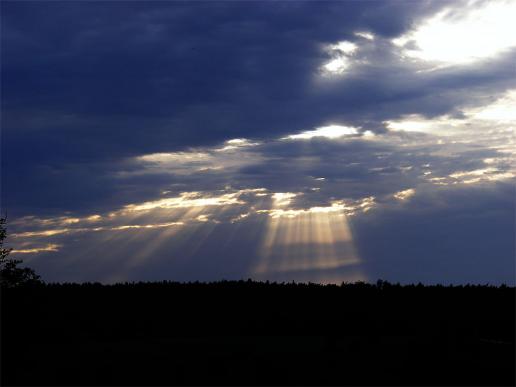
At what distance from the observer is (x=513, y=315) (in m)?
44.7

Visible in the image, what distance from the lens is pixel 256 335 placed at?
133 ft

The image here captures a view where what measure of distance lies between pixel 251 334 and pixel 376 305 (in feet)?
31.0

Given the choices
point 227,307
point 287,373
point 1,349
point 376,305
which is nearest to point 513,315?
point 376,305

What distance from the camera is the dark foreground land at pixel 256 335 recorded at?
1075 inches

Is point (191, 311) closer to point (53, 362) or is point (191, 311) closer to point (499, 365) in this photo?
point (53, 362)

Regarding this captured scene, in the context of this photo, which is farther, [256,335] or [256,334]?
[256,334]

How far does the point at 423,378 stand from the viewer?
89.0 feet

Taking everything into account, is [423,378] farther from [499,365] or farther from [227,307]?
[227,307]

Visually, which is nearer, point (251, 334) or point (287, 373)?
point (287, 373)

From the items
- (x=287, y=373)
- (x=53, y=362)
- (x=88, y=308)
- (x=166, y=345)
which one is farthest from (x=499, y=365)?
(x=88, y=308)

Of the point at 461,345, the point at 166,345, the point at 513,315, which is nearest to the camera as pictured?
the point at 461,345

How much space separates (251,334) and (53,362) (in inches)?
586

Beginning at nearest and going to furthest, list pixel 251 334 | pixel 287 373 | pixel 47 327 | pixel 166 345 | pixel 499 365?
1. pixel 287 373
2. pixel 499 365
3. pixel 166 345
4. pixel 47 327
5. pixel 251 334

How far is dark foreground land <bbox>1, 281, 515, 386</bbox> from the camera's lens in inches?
1075
